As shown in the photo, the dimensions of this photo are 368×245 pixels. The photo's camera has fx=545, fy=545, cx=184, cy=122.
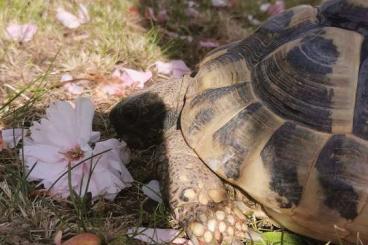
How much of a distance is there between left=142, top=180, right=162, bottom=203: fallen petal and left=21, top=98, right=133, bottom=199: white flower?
0.28 ft

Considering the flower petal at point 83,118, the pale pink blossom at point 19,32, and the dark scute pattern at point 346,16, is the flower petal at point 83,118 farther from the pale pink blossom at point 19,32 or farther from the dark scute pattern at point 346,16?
the pale pink blossom at point 19,32

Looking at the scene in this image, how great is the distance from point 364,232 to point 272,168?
1.42 ft

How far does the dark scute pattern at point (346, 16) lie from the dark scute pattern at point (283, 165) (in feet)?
1.73

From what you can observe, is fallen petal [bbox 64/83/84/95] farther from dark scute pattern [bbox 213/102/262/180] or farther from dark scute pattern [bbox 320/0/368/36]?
dark scute pattern [bbox 320/0/368/36]

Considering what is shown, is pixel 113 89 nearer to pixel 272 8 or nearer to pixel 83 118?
pixel 83 118

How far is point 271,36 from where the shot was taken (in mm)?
2516

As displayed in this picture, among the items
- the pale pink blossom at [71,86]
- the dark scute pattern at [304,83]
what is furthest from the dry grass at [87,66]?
the dark scute pattern at [304,83]

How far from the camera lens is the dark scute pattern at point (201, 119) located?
2344 mm

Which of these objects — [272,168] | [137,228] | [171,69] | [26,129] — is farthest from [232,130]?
[171,69]

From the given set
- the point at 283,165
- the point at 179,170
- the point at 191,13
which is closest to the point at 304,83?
the point at 283,165

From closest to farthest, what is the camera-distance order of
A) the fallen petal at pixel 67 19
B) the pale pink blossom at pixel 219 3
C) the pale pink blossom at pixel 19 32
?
the pale pink blossom at pixel 19 32, the fallen petal at pixel 67 19, the pale pink blossom at pixel 219 3

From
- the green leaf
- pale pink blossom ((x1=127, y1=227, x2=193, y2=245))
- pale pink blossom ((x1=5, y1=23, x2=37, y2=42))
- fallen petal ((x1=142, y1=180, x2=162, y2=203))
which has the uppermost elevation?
pale pink blossom ((x1=5, y1=23, x2=37, y2=42))

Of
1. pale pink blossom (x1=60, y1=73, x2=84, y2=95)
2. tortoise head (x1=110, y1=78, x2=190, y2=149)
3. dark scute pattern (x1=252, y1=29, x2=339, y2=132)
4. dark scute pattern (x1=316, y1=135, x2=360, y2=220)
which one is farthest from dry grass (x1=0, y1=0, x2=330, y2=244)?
dark scute pattern (x1=252, y1=29, x2=339, y2=132)

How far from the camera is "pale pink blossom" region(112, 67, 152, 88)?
327 centimetres
